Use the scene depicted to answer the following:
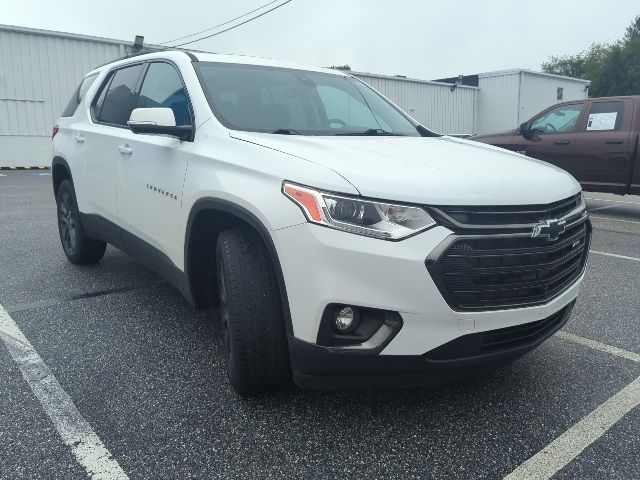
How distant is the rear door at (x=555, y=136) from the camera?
8906mm

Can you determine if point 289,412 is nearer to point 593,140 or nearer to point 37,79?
point 593,140

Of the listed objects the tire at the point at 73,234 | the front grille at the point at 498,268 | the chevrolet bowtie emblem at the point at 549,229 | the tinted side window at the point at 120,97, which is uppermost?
the tinted side window at the point at 120,97

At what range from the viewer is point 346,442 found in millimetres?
2342

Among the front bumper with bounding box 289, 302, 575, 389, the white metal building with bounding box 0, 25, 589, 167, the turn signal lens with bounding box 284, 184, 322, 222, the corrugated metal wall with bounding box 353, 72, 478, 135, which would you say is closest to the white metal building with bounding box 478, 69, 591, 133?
the corrugated metal wall with bounding box 353, 72, 478, 135

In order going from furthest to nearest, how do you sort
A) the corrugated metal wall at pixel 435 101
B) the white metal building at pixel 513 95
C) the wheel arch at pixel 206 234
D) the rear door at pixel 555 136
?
the white metal building at pixel 513 95, the corrugated metal wall at pixel 435 101, the rear door at pixel 555 136, the wheel arch at pixel 206 234

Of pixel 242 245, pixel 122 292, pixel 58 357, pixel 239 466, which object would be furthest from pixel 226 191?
pixel 122 292

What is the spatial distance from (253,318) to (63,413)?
1008 mm

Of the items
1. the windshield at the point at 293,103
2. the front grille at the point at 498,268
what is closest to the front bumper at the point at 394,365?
the front grille at the point at 498,268

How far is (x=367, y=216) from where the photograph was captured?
7.00ft

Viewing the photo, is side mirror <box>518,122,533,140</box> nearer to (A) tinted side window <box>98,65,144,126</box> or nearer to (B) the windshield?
(B) the windshield

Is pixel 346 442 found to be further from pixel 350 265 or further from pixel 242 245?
pixel 242 245

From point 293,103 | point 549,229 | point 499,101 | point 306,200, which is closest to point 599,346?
point 549,229

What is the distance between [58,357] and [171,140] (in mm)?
1385

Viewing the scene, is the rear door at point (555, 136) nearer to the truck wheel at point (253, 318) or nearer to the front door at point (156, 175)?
the front door at point (156, 175)
